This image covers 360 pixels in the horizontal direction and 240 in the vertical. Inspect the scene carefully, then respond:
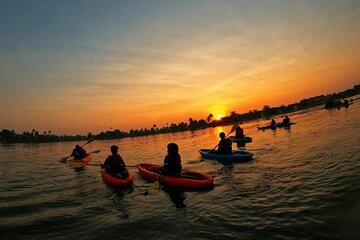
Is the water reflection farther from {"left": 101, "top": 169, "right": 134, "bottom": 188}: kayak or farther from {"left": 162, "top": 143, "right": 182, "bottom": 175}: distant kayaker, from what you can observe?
{"left": 101, "top": 169, "right": 134, "bottom": 188}: kayak

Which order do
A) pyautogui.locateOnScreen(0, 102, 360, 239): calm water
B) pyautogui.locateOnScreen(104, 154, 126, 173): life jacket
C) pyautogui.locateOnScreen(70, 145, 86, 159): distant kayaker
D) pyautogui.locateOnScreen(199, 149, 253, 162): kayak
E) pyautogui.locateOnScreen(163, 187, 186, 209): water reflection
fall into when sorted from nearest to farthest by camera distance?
1. pyautogui.locateOnScreen(0, 102, 360, 239): calm water
2. pyautogui.locateOnScreen(163, 187, 186, 209): water reflection
3. pyautogui.locateOnScreen(104, 154, 126, 173): life jacket
4. pyautogui.locateOnScreen(199, 149, 253, 162): kayak
5. pyautogui.locateOnScreen(70, 145, 86, 159): distant kayaker

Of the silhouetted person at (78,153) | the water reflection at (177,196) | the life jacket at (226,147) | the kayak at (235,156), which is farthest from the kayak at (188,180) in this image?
the silhouetted person at (78,153)

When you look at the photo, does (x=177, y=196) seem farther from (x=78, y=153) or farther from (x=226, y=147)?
(x=78, y=153)

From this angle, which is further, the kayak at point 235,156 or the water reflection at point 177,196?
the kayak at point 235,156

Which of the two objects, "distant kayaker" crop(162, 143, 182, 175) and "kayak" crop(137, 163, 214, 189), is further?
"distant kayaker" crop(162, 143, 182, 175)

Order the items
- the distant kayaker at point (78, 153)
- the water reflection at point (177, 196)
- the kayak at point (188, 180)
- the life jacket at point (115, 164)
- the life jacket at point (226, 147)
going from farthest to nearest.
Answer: the distant kayaker at point (78, 153)
the life jacket at point (226, 147)
the life jacket at point (115, 164)
the kayak at point (188, 180)
the water reflection at point (177, 196)

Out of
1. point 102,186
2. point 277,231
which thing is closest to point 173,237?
point 277,231

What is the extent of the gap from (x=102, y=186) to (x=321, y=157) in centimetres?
1316

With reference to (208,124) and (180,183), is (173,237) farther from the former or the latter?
(208,124)

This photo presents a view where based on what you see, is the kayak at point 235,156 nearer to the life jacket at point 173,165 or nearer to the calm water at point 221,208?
the calm water at point 221,208

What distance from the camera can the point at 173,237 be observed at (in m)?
8.98

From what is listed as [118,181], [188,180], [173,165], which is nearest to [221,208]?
[188,180]

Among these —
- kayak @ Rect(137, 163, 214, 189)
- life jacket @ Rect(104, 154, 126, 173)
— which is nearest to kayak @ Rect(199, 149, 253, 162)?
kayak @ Rect(137, 163, 214, 189)

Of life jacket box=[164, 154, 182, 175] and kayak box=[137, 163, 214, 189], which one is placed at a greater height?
life jacket box=[164, 154, 182, 175]
